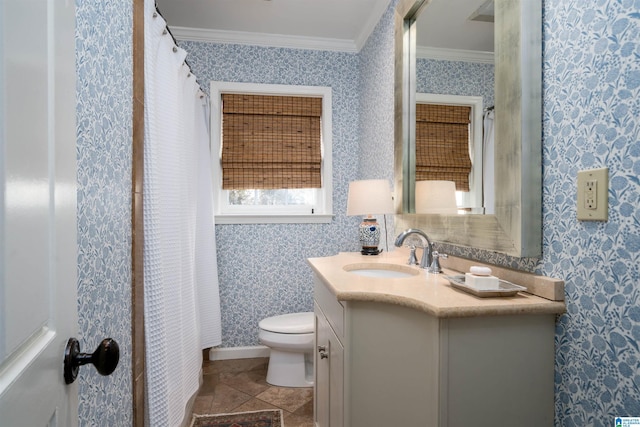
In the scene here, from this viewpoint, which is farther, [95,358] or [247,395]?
[247,395]

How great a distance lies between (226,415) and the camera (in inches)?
78.6

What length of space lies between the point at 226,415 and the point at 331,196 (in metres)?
1.67

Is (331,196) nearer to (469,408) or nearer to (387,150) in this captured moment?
(387,150)

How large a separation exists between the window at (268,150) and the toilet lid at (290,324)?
2.48ft

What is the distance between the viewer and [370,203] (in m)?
1.89

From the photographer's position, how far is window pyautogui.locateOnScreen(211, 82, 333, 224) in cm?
278

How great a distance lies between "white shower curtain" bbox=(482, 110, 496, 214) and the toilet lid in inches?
54.9

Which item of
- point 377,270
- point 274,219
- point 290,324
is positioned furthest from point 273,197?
point 377,270

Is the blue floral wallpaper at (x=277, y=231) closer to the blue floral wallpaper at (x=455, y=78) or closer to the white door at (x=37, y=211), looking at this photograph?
the blue floral wallpaper at (x=455, y=78)

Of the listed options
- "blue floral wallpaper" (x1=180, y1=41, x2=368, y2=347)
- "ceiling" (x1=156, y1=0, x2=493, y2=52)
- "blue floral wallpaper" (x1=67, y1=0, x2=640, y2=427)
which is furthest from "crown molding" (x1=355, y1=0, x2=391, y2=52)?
"blue floral wallpaper" (x1=67, y1=0, x2=640, y2=427)

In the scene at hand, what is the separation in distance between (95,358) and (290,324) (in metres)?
1.83

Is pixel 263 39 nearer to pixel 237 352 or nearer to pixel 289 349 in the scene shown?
pixel 289 349

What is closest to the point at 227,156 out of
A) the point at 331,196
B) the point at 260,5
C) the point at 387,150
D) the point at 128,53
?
the point at 331,196

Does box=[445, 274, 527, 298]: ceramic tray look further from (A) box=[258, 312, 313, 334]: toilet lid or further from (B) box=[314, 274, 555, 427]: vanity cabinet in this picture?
(A) box=[258, 312, 313, 334]: toilet lid
